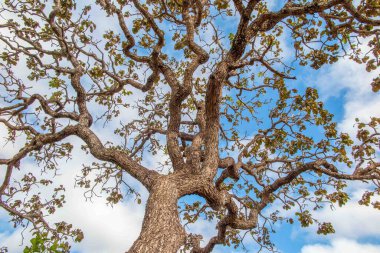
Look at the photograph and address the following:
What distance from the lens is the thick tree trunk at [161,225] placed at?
3857mm

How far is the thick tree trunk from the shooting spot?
3857 millimetres

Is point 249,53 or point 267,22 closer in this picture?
point 267,22

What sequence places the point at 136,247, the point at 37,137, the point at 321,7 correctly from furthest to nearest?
the point at 37,137, the point at 321,7, the point at 136,247

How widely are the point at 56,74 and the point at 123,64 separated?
2.01 meters

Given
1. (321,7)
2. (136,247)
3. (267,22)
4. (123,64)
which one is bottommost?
(136,247)

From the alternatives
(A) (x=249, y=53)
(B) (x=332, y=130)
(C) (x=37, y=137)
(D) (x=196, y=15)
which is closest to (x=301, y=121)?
(B) (x=332, y=130)

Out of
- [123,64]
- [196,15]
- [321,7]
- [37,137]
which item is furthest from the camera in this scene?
[123,64]

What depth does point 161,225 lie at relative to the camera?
4188mm

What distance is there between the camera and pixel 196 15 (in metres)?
7.88

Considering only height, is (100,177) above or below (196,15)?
below

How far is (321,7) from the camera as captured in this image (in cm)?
526

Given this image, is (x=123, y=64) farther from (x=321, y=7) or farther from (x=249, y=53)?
(x=321, y=7)

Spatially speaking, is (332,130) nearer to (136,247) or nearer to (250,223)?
(250,223)

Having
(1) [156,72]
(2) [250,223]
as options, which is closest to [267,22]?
(1) [156,72]
